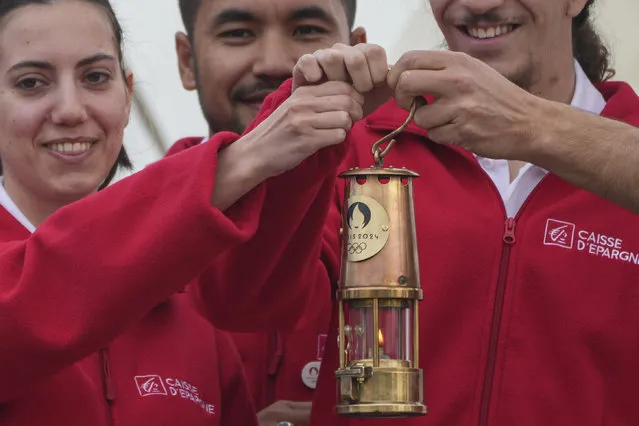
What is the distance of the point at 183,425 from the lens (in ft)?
12.7

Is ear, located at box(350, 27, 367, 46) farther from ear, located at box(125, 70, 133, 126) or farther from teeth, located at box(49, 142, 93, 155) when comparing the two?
teeth, located at box(49, 142, 93, 155)

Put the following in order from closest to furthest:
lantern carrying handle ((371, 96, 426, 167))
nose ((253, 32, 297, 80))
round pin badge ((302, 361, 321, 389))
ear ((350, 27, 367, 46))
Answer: lantern carrying handle ((371, 96, 426, 167)) < round pin badge ((302, 361, 321, 389)) < nose ((253, 32, 297, 80)) < ear ((350, 27, 367, 46))

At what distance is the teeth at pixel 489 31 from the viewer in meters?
4.31


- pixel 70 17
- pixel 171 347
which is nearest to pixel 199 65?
pixel 70 17

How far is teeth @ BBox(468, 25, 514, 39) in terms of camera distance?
4.31 metres

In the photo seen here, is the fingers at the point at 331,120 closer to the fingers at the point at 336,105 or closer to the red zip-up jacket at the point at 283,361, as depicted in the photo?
the fingers at the point at 336,105

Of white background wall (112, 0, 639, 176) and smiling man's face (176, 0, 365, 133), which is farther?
white background wall (112, 0, 639, 176)

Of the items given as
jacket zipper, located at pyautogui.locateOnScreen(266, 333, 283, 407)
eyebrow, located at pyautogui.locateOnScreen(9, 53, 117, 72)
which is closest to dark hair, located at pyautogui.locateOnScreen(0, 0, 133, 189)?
eyebrow, located at pyautogui.locateOnScreen(9, 53, 117, 72)

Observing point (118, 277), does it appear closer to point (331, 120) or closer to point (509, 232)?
point (331, 120)

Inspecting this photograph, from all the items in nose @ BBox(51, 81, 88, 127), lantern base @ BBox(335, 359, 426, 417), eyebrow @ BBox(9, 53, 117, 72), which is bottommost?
lantern base @ BBox(335, 359, 426, 417)

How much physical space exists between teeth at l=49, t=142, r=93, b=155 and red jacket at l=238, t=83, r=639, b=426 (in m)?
0.61

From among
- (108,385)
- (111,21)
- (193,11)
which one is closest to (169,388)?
(108,385)

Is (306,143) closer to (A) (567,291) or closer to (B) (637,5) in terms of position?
(A) (567,291)

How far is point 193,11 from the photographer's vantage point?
5.21 m
